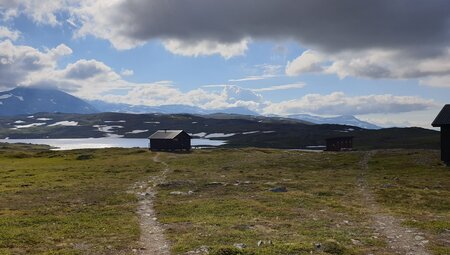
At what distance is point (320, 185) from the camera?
45.6 m

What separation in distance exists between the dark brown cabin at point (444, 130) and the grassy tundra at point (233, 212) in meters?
10.9

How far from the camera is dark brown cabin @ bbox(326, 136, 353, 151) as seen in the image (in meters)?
137

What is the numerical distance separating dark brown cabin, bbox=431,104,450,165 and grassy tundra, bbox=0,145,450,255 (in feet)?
35.7

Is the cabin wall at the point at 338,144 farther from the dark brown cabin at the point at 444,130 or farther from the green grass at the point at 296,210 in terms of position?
the green grass at the point at 296,210

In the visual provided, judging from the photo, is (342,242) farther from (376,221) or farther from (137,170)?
(137,170)

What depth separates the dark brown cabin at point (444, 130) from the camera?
6688cm

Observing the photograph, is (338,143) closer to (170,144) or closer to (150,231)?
(170,144)

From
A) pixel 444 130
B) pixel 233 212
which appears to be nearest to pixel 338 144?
pixel 444 130

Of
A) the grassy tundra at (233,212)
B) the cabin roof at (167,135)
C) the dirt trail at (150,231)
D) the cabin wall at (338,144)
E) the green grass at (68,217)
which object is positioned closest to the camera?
the dirt trail at (150,231)

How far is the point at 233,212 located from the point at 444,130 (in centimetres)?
5315

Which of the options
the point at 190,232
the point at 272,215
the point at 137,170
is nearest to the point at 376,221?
the point at 272,215

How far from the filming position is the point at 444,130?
69.2 meters

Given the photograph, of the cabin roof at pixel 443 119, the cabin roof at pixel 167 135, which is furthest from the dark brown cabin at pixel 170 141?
the cabin roof at pixel 443 119

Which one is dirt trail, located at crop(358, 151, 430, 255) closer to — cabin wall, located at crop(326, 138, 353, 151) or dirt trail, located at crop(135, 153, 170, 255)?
dirt trail, located at crop(135, 153, 170, 255)
